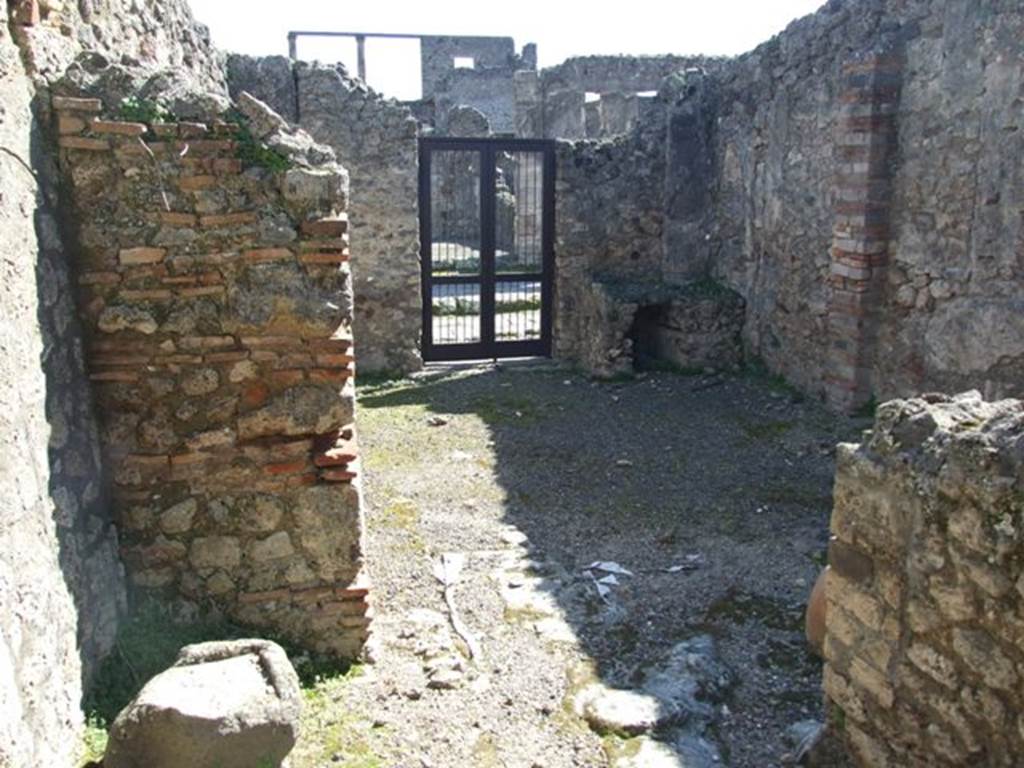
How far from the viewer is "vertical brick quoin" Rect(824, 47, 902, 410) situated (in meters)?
7.71

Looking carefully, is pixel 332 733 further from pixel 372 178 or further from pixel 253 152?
pixel 372 178

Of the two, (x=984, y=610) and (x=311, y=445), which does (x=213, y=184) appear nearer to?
(x=311, y=445)

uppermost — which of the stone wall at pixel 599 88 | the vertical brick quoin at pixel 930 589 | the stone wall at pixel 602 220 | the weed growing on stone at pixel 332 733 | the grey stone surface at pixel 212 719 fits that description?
the stone wall at pixel 599 88

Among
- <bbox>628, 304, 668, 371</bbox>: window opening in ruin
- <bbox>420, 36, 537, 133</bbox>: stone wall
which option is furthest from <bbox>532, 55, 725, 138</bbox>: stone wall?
<bbox>628, 304, 668, 371</bbox>: window opening in ruin

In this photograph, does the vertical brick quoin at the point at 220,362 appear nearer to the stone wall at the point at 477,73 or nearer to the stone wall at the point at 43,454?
the stone wall at the point at 43,454

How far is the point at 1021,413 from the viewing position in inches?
108

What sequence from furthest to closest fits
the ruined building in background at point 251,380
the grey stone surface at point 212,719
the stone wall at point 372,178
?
the stone wall at point 372,178
the grey stone surface at point 212,719
the ruined building in background at point 251,380

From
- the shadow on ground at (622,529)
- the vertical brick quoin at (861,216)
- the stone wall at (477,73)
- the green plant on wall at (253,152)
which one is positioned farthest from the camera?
the stone wall at (477,73)

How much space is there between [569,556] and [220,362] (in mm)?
2572

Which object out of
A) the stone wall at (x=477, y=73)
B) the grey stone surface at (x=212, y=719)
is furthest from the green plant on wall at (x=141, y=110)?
the stone wall at (x=477, y=73)

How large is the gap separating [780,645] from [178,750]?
9.08ft

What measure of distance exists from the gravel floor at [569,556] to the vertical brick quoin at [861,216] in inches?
21.8

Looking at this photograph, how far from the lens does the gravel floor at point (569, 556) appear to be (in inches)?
151

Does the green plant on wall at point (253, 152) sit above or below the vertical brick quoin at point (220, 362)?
above
